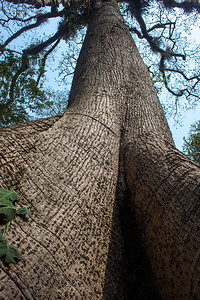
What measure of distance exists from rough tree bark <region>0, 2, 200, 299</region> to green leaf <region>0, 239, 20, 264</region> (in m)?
0.04

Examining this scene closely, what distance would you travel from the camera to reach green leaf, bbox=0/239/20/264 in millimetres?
833

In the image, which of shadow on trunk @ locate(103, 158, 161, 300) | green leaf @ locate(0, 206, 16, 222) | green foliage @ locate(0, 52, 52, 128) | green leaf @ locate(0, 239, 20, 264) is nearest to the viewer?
green leaf @ locate(0, 239, 20, 264)

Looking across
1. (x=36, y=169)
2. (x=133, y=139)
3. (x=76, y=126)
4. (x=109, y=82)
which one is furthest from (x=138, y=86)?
(x=36, y=169)

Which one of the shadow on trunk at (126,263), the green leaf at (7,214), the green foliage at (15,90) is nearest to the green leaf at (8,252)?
the green leaf at (7,214)

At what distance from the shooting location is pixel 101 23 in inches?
148

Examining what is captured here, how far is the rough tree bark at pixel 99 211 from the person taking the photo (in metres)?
0.98

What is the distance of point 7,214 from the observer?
0.97m

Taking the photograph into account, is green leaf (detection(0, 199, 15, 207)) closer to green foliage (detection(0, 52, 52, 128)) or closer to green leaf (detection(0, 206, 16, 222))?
green leaf (detection(0, 206, 16, 222))

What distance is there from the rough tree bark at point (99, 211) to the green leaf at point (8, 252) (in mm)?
37

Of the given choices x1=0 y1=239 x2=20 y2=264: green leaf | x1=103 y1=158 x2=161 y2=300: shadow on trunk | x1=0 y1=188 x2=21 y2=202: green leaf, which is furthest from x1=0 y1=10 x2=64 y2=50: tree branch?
x1=0 y1=239 x2=20 y2=264: green leaf

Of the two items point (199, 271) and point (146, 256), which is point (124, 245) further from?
point (199, 271)

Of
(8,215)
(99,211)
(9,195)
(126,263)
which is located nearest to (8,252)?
(8,215)

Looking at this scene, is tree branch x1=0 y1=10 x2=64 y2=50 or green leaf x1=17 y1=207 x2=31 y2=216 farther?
tree branch x1=0 y1=10 x2=64 y2=50

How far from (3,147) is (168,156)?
1.10 meters
